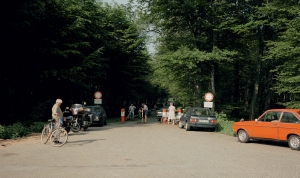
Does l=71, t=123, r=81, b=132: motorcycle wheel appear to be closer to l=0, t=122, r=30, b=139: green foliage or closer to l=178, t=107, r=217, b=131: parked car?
l=0, t=122, r=30, b=139: green foliage

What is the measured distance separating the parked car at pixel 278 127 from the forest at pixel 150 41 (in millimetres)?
8533

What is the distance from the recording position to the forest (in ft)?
69.4

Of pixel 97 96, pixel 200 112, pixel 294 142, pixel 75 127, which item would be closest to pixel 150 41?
pixel 97 96

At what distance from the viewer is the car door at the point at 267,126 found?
1288 centimetres

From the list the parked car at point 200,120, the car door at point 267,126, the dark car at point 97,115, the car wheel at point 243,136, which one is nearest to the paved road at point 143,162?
the car door at point 267,126

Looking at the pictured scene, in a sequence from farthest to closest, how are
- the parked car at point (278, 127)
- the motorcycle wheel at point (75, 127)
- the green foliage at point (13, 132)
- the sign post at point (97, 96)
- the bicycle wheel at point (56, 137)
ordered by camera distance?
the sign post at point (97, 96), the motorcycle wheel at point (75, 127), the green foliage at point (13, 132), the bicycle wheel at point (56, 137), the parked car at point (278, 127)

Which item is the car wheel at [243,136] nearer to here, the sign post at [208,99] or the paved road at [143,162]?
the paved road at [143,162]

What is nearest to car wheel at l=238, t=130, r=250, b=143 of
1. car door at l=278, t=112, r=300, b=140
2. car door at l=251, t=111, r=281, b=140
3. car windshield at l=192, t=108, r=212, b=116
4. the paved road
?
car door at l=251, t=111, r=281, b=140

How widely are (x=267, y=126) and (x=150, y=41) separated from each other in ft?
78.2

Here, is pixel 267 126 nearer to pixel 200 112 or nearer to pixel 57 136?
pixel 200 112

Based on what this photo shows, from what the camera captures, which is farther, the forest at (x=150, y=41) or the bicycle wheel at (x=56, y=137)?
the forest at (x=150, y=41)

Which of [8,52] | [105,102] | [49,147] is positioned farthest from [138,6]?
[49,147]

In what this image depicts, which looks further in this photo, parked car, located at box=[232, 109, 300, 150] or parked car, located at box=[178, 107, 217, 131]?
parked car, located at box=[178, 107, 217, 131]

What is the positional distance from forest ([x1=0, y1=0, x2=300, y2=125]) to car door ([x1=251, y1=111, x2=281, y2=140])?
8.50 m
